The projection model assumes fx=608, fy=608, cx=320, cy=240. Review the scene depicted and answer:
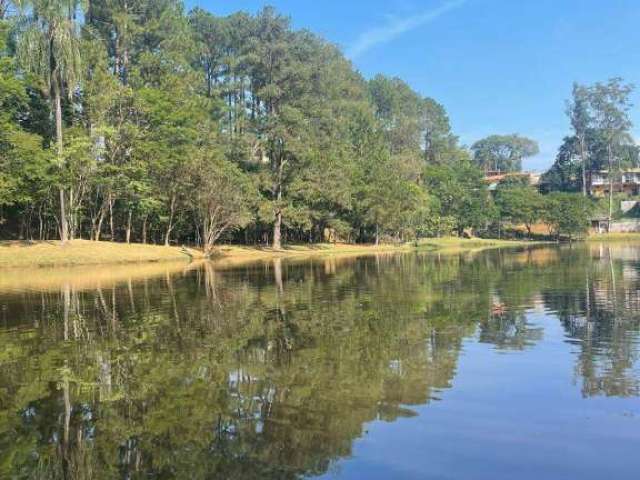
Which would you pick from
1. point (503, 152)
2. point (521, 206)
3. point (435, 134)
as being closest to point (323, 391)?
point (521, 206)

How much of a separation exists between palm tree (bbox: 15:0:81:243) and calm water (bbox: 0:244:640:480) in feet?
99.0

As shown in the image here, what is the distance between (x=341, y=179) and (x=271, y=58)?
15.0 meters

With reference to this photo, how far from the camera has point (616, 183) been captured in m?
Answer: 127

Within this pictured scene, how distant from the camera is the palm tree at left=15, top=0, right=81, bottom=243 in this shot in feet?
137

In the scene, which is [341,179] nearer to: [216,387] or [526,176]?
[216,387]

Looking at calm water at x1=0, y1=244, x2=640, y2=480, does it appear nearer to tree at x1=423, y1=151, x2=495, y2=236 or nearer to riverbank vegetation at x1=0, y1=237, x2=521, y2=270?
riverbank vegetation at x1=0, y1=237, x2=521, y2=270

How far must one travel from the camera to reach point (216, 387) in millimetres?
9266

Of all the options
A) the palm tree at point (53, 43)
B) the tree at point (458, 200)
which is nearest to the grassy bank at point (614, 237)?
the tree at point (458, 200)

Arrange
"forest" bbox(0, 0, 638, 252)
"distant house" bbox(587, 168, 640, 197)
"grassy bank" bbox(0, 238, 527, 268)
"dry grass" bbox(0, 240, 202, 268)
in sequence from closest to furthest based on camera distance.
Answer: "dry grass" bbox(0, 240, 202, 268), "grassy bank" bbox(0, 238, 527, 268), "forest" bbox(0, 0, 638, 252), "distant house" bbox(587, 168, 640, 197)

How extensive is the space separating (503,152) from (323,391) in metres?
184

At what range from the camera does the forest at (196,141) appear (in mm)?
44000

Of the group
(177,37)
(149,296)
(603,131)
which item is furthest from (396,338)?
(603,131)

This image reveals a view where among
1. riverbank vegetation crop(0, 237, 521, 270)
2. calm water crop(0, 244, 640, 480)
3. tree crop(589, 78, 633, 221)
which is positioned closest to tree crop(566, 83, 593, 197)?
tree crop(589, 78, 633, 221)

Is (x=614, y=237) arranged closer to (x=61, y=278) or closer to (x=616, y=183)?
(x=616, y=183)
